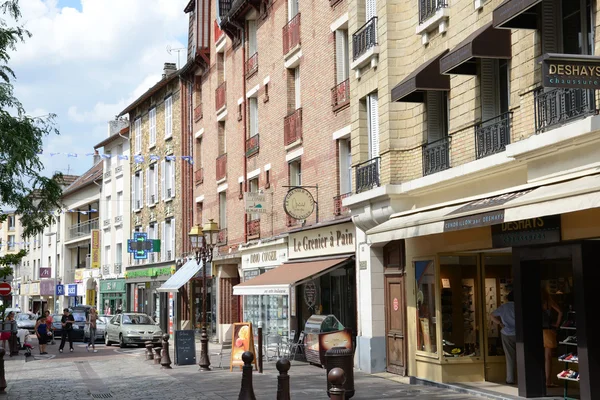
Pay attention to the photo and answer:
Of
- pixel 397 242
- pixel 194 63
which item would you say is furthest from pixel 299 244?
pixel 194 63

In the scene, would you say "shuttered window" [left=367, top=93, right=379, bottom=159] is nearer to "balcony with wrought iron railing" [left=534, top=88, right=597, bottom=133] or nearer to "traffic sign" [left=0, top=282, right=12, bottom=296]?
"balcony with wrought iron railing" [left=534, top=88, right=597, bottom=133]

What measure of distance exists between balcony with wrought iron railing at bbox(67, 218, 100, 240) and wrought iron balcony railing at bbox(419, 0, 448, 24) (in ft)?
143

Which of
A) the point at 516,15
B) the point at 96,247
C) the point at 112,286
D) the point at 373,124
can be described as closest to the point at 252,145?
the point at 373,124

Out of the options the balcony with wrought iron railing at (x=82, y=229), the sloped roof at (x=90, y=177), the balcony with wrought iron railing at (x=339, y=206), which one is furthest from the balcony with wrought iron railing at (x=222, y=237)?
the balcony with wrought iron railing at (x=82, y=229)

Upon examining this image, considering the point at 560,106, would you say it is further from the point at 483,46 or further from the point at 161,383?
the point at 161,383

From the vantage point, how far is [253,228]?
29844 mm

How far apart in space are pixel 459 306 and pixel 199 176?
2211 cm

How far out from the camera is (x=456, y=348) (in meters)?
16.6

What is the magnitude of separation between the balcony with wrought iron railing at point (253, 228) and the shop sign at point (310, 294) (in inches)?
201

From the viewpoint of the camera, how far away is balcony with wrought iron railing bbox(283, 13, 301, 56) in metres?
25.8

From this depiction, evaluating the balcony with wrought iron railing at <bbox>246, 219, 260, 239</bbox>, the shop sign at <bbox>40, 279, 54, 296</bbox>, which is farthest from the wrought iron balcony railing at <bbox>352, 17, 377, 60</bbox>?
the shop sign at <bbox>40, 279, 54, 296</bbox>

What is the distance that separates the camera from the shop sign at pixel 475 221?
12.4m

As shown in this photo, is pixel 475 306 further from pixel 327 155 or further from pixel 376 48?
pixel 327 155

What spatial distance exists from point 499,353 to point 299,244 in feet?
30.8
